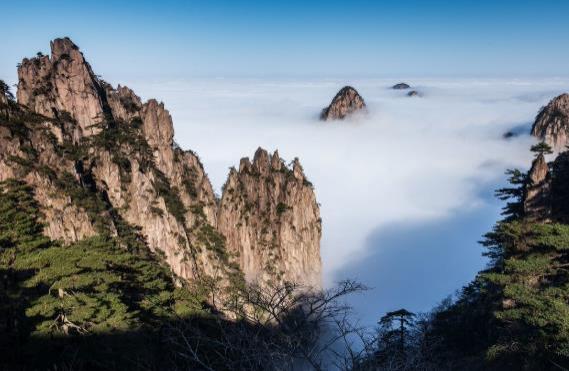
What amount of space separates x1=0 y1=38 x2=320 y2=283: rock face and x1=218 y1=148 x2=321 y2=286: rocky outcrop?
0.14 metres

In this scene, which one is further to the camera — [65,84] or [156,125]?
[156,125]

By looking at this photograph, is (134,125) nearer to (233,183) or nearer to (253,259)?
(233,183)

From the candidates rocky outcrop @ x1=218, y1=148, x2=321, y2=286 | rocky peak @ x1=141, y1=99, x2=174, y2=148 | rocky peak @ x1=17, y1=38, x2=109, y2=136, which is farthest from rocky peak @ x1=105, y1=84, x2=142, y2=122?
rocky outcrop @ x1=218, y1=148, x2=321, y2=286

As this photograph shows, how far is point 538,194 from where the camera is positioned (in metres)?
33.4

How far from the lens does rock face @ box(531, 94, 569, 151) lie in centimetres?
14325

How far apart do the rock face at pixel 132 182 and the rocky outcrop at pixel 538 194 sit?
108 feet

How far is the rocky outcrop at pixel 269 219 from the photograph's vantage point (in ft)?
196

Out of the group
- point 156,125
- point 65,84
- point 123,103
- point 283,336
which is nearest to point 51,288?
point 283,336

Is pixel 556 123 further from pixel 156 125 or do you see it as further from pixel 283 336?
pixel 283 336

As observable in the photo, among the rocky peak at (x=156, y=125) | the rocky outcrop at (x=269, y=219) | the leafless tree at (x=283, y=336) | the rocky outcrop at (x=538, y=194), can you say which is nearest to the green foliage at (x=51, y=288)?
the leafless tree at (x=283, y=336)

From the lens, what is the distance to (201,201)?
57062 mm

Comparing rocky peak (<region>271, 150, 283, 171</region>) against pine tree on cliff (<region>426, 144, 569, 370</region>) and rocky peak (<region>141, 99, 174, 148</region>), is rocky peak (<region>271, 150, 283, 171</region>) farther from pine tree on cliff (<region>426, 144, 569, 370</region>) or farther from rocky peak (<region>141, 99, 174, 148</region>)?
pine tree on cliff (<region>426, 144, 569, 370</region>)

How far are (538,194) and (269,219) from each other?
118ft

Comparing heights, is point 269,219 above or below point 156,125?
below
